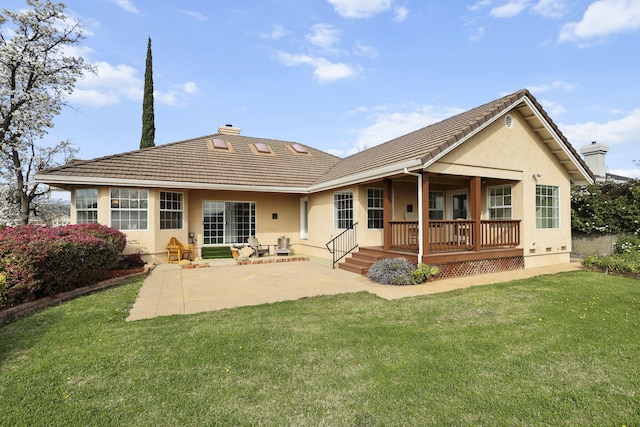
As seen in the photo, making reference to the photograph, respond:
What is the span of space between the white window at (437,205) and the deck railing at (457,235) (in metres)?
2.52

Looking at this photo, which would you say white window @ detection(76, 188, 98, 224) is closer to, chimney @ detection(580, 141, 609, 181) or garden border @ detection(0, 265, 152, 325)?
garden border @ detection(0, 265, 152, 325)

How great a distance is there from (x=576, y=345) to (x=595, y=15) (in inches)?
464

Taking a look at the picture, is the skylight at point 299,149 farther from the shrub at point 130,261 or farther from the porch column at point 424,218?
the porch column at point 424,218

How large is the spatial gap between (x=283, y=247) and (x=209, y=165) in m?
4.89

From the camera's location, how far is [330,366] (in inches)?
143

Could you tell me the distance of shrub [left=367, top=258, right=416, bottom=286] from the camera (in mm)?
8156

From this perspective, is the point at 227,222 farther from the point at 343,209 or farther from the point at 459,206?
the point at 459,206

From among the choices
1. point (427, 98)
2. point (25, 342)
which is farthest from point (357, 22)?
point (25, 342)

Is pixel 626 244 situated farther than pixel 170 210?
No

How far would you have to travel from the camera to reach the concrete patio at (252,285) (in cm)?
652

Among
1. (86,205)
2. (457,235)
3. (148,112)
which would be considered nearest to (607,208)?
(457,235)

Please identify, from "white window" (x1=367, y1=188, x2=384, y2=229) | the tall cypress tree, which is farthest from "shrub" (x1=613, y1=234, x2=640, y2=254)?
the tall cypress tree

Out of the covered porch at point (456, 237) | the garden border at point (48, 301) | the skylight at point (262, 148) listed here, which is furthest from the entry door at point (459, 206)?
the garden border at point (48, 301)

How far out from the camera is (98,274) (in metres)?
8.24
